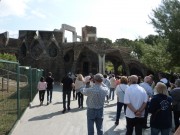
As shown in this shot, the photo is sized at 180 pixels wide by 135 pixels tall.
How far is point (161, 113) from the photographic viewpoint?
788 cm

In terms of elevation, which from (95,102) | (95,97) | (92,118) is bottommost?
(92,118)

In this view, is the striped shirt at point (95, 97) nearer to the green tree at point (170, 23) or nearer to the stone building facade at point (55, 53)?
the green tree at point (170, 23)

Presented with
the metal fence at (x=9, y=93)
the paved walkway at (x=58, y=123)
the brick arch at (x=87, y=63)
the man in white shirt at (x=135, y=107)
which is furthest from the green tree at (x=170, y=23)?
the brick arch at (x=87, y=63)

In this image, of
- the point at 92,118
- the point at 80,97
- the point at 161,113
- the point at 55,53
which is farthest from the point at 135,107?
the point at 55,53

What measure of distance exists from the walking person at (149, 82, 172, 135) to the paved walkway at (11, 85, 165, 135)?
138 inches

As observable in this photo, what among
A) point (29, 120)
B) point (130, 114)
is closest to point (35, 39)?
point (29, 120)

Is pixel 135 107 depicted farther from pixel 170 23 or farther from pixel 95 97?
pixel 170 23

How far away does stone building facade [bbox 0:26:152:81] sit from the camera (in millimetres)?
50219

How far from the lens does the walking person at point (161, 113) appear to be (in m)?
7.85

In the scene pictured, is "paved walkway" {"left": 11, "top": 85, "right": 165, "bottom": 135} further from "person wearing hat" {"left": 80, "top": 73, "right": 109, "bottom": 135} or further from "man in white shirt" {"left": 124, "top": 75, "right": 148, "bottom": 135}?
"man in white shirt" {"left": 124, "top": 75, "right": 148, "bottom": 135}

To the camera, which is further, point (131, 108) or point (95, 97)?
point (95, 97)

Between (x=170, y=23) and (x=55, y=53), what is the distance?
115ft

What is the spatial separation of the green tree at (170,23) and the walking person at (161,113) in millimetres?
9938

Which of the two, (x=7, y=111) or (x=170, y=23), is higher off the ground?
(x=170, y=23)
